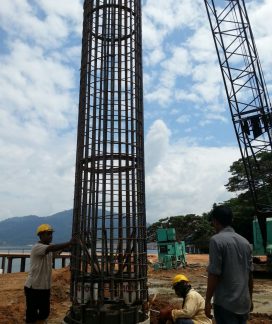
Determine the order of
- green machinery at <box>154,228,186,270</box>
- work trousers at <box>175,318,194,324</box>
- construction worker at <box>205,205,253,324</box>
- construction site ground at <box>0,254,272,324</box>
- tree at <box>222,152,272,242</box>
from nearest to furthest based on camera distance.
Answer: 1. construction worker at <box>205,205,253,324</box>
2. work trousers at <box>175,318,194,324</box>
3. construction site ground at <box>0,254,272,324</box>
4. green machinery at <box>154,228,186,270</box>
5. tree at <box>222,152,272,242</box>

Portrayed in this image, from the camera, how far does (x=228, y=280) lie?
12.7 feet

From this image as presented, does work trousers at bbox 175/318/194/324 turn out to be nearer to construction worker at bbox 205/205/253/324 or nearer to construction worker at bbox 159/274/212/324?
construction worker at bbox 159/274/212/324

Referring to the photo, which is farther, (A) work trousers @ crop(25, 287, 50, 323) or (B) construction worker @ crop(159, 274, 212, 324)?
(A) work trousers @ crop(25, 287, 50, 323)

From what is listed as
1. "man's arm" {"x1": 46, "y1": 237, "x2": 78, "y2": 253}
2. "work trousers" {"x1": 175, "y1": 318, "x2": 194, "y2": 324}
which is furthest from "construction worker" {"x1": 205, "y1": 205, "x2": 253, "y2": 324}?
"man's arm" {"x1": 46, "y1": 237, "x2": 78, "y2": 253}

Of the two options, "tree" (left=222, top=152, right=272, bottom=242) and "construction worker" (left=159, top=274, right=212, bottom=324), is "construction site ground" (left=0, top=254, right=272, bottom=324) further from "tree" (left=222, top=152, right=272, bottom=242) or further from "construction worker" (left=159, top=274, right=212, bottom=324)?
"tree" (left=222, top=152, right=272, bottom=242)

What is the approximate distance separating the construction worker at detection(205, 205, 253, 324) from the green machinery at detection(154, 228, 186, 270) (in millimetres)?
16915

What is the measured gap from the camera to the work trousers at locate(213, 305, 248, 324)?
3.86 metres

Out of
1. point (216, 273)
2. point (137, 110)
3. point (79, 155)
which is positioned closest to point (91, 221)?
point (79, 155)

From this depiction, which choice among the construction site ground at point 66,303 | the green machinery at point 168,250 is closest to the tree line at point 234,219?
the green machinery at point 168,250

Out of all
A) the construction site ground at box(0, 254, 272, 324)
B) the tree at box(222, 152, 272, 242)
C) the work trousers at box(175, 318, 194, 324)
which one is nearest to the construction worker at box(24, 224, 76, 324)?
the construction site ground at box(0, 254, 272, 324)

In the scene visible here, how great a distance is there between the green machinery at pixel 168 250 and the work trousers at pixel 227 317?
1687cm

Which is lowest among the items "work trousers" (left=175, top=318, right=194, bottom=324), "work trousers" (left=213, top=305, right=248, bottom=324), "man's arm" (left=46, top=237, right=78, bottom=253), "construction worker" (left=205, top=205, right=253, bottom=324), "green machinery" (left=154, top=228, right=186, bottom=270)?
"work trousers" (left=175, top=318, right=194, bottom=324)

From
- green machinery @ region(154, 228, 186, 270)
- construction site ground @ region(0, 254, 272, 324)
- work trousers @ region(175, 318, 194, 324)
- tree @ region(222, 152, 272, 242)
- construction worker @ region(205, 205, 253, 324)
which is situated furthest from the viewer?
tree @ region(222, 152, 272, 242)

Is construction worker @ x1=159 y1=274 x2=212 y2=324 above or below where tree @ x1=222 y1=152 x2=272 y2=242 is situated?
below
